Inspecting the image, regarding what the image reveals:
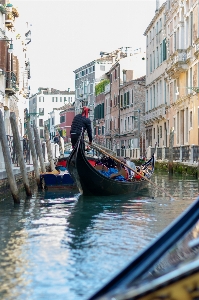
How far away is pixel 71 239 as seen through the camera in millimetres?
6316

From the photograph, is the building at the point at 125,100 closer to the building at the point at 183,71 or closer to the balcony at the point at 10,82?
the building at the point at 183,71

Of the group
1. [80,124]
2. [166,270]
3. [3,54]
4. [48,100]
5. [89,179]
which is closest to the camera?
[166,270]

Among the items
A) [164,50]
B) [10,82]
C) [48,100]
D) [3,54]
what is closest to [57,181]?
[3,54]

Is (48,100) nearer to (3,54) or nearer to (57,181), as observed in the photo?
(3,54)

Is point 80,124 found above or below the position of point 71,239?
above

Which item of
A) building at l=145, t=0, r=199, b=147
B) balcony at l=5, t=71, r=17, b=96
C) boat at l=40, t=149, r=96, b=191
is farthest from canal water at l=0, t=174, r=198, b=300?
building at l=145, t=0, r=199, b=147

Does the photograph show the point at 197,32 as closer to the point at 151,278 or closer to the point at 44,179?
the point at 44,179

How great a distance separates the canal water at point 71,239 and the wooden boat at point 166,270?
16cm

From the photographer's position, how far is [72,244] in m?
5.98

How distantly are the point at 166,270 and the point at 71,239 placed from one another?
14.6ft

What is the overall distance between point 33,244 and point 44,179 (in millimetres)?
7276

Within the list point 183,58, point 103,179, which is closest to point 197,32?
point 183,58

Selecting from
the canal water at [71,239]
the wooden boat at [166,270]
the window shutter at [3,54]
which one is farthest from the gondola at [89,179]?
the window shutter at [3,54]

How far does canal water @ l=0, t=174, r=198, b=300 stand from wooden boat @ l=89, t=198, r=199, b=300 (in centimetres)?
16
